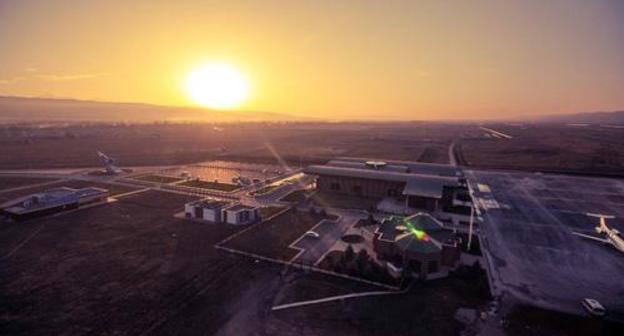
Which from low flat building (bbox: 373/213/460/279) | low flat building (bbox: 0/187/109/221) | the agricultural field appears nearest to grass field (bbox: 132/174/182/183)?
low flat building (bbox: 0/187/109/221)

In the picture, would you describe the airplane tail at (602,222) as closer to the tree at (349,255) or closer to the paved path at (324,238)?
the paved path at (324,238)

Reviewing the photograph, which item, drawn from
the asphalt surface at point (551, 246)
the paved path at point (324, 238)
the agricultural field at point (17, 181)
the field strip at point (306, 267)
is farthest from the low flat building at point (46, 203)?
the asphalt surface at point (551, 246)

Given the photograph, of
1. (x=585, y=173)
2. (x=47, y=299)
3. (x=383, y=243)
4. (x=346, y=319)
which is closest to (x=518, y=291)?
(x=383, y=243)

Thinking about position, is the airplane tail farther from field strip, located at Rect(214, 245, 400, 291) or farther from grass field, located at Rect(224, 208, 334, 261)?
grass field, located at Rect(224, 208, 334, 261)

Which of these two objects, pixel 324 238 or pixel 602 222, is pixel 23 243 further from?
pixel 602 222

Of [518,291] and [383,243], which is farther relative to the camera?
[383,243]

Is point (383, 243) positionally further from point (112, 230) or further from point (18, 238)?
point (18, 238)

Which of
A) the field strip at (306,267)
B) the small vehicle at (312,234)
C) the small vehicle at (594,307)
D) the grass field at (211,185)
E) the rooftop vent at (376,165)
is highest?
the rooftop vent at (376,165)
